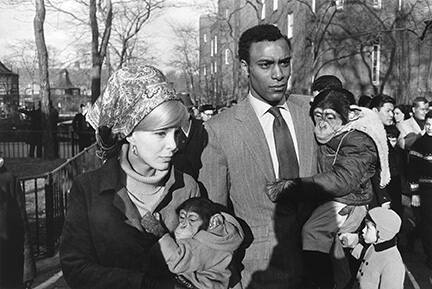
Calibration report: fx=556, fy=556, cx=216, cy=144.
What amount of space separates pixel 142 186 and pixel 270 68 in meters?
1.01

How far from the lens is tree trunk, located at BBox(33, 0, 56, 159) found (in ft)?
59.8

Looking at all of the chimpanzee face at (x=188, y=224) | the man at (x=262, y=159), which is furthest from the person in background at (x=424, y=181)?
the chimpanzee face at (x=188, y=224)

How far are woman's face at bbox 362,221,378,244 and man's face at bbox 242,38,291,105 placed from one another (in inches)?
87.6

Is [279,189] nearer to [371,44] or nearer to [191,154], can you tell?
[191,154]

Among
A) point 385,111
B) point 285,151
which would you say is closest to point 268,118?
point 285,151

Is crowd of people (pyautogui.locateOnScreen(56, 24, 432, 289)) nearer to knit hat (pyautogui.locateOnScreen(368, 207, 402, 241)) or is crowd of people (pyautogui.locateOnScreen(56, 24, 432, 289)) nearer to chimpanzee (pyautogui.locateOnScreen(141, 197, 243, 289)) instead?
chimpanzee (pyautogui.locateOnScreen(141, 197, 243, 289))

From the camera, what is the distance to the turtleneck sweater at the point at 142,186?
2281 mm

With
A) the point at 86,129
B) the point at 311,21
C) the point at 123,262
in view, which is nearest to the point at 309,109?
the point at 123,262

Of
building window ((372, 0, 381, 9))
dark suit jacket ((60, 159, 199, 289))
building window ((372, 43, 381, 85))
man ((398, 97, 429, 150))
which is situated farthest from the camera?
building window ((372, 43, 381, 85))

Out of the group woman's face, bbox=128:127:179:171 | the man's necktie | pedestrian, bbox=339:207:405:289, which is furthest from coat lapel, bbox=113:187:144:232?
pedestrian, bbox=339:207:405:289

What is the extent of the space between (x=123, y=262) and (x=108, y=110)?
24.0 inches

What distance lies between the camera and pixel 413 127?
9.12 m

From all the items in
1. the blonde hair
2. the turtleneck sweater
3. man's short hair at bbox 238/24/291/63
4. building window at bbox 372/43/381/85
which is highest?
building window at bbox 372/43/381/85

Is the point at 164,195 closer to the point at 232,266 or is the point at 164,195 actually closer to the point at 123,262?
the point at 123,262
